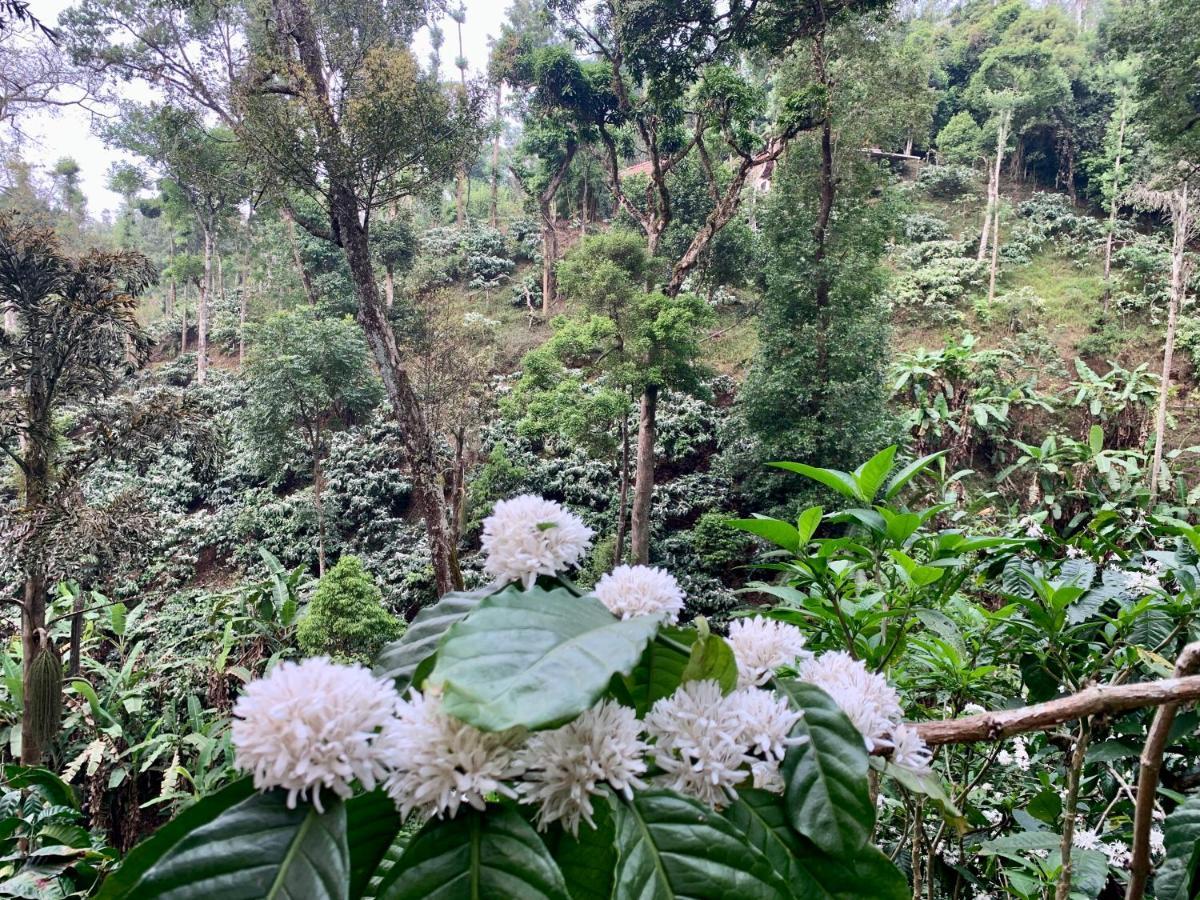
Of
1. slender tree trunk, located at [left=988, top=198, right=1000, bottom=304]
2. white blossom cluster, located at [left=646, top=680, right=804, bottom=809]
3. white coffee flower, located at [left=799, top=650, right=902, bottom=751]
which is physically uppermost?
slender tree trunk, located at [left=988, top=198, right=1000, bottom=304]

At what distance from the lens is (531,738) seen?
0.29 metres

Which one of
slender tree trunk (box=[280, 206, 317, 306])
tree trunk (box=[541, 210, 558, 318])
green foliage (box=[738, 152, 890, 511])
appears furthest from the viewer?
tree trunk (box=[541, 210, 558, 318])

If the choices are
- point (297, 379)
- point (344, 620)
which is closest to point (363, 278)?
point (297, 379)

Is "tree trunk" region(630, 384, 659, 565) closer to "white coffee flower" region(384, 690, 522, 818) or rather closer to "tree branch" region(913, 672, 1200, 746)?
"tree branch" region(913, 672, 1200, 746)

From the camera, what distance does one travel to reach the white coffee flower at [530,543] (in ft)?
1.19

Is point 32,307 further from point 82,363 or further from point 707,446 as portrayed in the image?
point 707,446

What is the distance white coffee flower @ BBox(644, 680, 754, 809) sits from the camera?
303 millimetres

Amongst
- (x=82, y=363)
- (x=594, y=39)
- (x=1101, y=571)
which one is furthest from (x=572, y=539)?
(x=594, y=39)

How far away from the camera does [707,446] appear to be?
8.55 m

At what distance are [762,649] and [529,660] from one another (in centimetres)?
16

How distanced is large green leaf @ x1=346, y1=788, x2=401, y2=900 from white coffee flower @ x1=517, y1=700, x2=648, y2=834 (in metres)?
0.06

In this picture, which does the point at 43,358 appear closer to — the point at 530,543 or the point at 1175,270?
the point at 530,543

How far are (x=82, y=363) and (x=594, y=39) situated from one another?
6287 millimetres

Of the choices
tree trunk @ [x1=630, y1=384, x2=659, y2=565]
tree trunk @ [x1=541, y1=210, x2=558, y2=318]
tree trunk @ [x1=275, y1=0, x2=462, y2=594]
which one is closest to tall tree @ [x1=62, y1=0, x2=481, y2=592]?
tree trunk @ [x1=275, y1=0, x2=462, y2=594]
